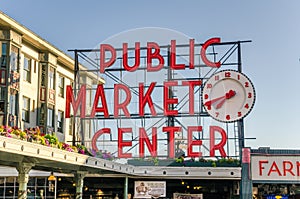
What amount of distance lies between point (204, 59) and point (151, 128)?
17.2 feet

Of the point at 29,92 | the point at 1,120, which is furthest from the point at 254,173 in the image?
the point at 29,92

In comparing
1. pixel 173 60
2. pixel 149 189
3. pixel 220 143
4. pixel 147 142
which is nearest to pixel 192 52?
pixel 173 60

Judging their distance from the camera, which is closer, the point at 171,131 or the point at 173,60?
the point at 171,131

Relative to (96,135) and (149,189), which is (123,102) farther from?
(149,189)

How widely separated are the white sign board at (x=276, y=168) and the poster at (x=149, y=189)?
9736 mm

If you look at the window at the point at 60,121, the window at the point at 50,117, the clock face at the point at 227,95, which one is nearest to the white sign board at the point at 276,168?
the clock face at the point at 227,95

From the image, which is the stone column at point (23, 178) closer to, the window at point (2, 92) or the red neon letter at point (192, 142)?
the red neon letter at point (192, 142)

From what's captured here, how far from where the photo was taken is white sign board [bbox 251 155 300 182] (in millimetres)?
20688

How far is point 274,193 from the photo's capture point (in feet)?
89.4

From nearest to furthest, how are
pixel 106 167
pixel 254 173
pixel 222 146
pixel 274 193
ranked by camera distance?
pixel 254 173 → pixel 106 167 → pixel 274 193 → pixel 222 146

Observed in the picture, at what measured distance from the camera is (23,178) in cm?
1764

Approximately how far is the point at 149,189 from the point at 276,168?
10840mm

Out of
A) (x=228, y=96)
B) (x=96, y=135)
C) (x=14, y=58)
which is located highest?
(x=14, y=58)

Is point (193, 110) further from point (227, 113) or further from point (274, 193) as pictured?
point (274, 193)
